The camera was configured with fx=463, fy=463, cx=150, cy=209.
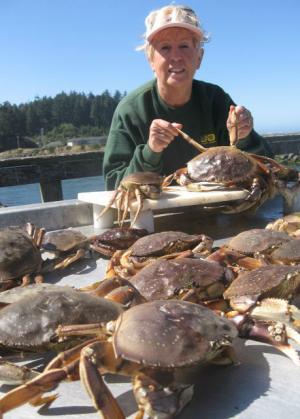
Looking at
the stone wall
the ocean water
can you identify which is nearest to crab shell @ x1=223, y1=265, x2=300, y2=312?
the stone wall

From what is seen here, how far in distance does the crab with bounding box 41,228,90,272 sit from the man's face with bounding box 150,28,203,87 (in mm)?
1684

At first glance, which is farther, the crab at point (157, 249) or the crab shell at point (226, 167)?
the crab shell at point (226, 167)

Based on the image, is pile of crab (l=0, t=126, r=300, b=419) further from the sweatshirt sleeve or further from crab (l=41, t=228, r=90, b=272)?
the sweatshirt sleeve

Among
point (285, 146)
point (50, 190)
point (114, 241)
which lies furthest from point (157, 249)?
point (285, 146)

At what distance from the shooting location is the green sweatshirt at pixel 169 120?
390cm

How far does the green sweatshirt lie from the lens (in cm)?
390

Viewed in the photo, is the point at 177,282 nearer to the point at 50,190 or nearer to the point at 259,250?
the point at 259,250

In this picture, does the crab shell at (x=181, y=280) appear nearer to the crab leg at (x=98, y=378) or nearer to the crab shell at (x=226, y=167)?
the crab leg at (x=98, y=378)

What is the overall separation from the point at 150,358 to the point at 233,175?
219 centimetres

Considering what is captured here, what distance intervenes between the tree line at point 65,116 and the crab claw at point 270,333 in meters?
75.8

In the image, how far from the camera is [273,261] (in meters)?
2.12

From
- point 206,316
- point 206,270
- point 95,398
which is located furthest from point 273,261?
point 95,398

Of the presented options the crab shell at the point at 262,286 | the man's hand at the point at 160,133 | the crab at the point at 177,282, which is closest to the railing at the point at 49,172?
the man's hand at the point at 160,133

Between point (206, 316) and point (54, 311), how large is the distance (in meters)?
Result: 0.49
